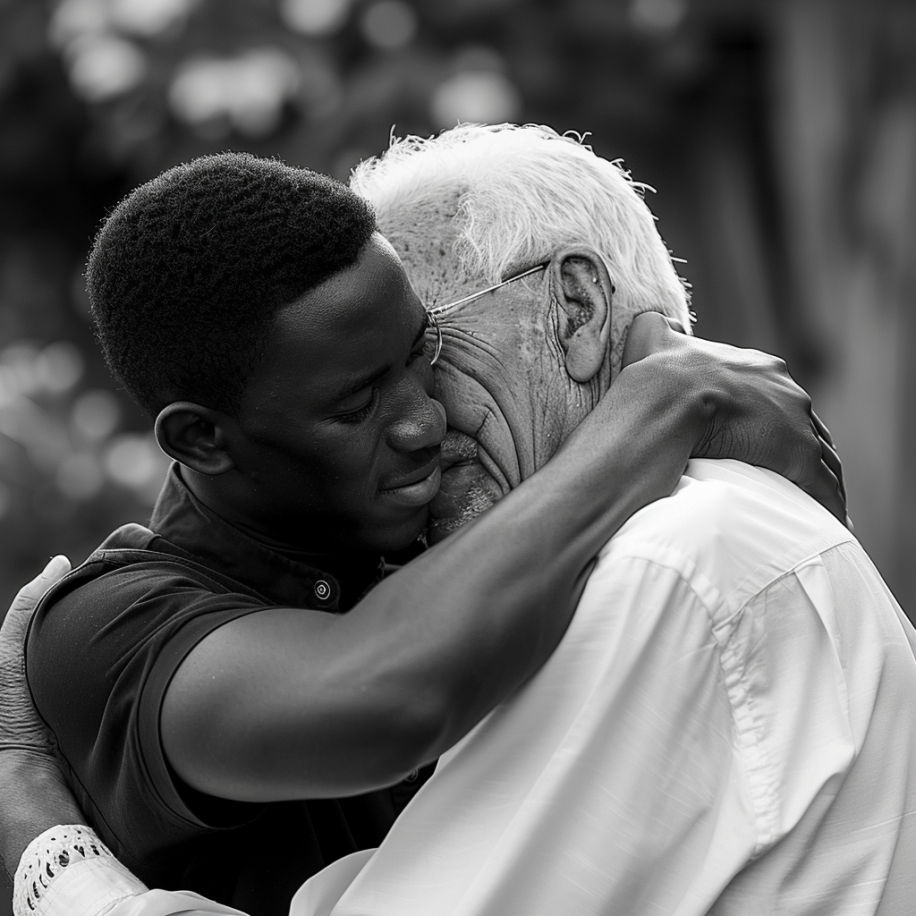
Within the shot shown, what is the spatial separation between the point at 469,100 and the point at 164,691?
157 inches

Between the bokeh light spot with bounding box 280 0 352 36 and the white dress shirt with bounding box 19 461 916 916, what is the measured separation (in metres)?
4.11

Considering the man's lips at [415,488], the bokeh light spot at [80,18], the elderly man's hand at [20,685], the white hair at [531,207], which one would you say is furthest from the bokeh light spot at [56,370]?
the man's lips at [415,488]

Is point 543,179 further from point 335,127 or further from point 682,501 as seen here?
point 335,127

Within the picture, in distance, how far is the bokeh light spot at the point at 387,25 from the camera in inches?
212

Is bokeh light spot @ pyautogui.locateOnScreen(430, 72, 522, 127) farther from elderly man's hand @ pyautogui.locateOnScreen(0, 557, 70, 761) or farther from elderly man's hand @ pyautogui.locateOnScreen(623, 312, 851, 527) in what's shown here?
elderly man's hand @ pyautogui.locateOnScreen(0, 557, 70, 761)

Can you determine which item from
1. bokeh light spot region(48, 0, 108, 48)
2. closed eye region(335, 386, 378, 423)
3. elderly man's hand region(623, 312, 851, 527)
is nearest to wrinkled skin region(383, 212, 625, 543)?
elderly man's hand region(623, 312, 851, 527)

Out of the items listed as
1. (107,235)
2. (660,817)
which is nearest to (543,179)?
(107,235)

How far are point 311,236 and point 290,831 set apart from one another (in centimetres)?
90

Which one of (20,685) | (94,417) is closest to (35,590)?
(20,685)

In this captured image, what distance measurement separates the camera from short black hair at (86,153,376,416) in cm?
175

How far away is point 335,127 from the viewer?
527 cm

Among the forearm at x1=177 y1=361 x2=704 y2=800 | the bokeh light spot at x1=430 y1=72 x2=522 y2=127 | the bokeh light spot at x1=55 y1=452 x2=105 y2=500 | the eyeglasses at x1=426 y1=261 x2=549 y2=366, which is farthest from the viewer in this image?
the bokeh light spot at x1=430 y1=72 x2=522 y2=127

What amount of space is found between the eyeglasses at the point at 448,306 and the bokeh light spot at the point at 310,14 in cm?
353

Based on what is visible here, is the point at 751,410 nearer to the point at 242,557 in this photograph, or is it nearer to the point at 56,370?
Answer: the point at 242,557
